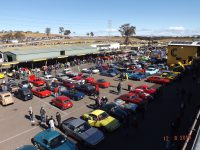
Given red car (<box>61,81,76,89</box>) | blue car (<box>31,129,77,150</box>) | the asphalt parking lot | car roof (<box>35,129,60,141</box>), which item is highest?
red car (<box>61,81,76,89</box>)

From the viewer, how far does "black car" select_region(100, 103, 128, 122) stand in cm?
1972

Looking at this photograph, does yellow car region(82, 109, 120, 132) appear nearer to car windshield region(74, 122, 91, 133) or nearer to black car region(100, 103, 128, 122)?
black car region(100, 103, 128, 122)

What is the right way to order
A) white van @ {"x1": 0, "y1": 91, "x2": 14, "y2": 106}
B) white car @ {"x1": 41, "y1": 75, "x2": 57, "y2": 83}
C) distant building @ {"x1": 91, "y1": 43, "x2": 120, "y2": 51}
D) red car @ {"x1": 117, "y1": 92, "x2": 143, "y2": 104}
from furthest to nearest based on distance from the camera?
distant building @ {"x1": 91, "y1": 43, "x2": 120, "y2": 51}
white car @ {"x1": 41, "y1": 75, "x2": 57, "y2": 83}
white van @ {"x1": 0, "y1": 91, "x2": 14, "y2": 106}
red car @ {"x1": 117, "y1": 92, "x2": 143, "y2": 104}

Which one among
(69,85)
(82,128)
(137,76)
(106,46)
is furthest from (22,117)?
(106,46)

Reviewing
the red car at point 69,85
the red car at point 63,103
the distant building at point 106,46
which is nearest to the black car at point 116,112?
the red car at point 63,103

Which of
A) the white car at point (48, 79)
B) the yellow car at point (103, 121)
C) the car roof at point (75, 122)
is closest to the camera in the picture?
the car roof at point (75, 122)

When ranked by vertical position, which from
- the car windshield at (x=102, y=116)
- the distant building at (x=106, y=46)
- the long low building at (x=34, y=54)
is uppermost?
the distant building at (x=106, y=46)

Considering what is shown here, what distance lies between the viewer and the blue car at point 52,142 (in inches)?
567

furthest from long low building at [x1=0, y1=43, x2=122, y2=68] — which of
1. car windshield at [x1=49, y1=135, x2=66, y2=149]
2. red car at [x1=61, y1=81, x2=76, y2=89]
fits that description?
car windshield at [x1=49, y1=135, x2=66, y2=149]

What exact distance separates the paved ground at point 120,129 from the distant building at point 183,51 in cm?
2276

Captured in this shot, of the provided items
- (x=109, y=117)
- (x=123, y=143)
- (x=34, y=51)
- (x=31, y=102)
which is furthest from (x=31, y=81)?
(x=123, y=143)

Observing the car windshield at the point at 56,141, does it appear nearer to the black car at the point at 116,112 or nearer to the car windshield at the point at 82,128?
the car windshield at the point at 82,128

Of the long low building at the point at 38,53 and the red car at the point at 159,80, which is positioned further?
the long low building at the point at 38,53

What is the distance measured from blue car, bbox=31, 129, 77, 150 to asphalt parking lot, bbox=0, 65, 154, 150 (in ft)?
7.06
